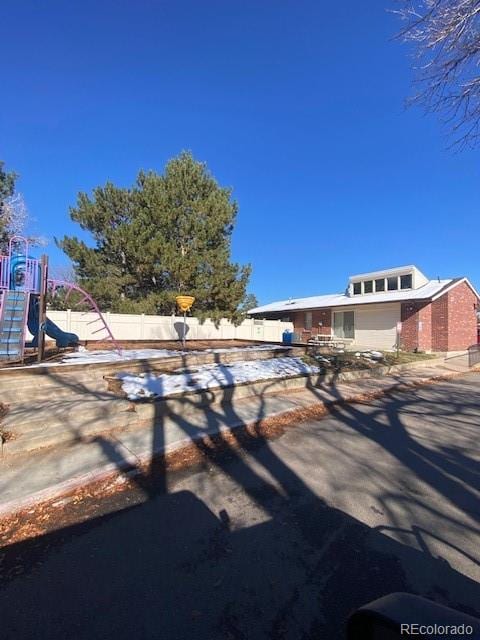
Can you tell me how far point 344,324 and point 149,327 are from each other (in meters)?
13.2

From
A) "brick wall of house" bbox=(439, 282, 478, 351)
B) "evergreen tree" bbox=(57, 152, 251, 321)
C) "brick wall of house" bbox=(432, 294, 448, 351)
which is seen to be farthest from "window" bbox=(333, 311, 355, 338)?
"evergreen tree" bbox=(57, 152, 251, 321)

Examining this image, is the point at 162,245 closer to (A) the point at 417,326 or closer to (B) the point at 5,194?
(B) the point at 5,194

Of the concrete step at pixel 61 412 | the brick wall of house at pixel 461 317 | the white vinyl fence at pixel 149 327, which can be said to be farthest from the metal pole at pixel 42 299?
the brick wall of house at pixel 461 317

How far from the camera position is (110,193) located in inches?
821

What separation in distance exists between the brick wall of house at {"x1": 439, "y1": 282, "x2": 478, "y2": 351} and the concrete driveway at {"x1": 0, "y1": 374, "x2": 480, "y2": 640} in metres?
17.8

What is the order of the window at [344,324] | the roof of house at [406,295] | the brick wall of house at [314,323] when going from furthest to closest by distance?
the brick wall of house at [314,323] → the window at [344,324] → the roof of house at [406,295]

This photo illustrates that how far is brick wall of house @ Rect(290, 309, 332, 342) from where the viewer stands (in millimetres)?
26375

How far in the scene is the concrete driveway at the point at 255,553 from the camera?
224 cm

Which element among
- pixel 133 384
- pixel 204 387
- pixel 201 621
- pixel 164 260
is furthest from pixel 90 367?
pixel 164 260

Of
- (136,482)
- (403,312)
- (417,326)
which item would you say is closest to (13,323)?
(136,482)

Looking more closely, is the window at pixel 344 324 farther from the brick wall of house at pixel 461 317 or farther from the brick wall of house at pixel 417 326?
the brick wall of house at pixel 461 317

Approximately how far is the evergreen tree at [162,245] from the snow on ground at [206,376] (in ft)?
30.7

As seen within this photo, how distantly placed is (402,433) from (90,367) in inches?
249

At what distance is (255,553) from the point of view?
2877mm
